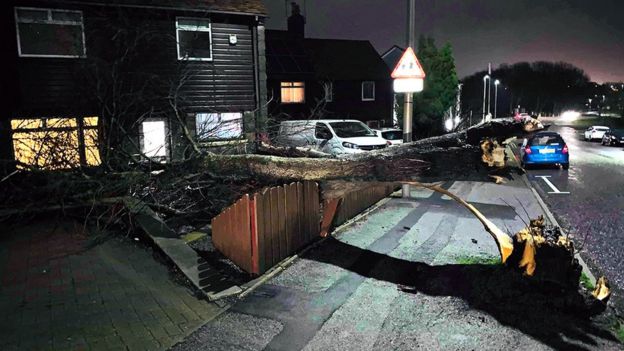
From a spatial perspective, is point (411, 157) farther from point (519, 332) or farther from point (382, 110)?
point (382, 110)

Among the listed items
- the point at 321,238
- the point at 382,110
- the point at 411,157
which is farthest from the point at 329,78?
the point at 411,157

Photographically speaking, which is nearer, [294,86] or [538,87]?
[294,86]

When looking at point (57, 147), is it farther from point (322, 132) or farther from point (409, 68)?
point (322, 132)

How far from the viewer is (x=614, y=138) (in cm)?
3117

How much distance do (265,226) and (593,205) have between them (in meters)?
9.08

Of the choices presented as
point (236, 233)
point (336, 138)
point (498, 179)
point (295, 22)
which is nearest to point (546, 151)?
point (336, 138)

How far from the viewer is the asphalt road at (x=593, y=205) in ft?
23.4

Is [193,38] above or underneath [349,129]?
above

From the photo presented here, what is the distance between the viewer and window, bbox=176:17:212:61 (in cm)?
1514

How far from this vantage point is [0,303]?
4.97m

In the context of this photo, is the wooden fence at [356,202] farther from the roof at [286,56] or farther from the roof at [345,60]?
the roof at [345,60]

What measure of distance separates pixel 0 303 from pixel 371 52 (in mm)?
33864

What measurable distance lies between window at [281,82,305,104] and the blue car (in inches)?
633

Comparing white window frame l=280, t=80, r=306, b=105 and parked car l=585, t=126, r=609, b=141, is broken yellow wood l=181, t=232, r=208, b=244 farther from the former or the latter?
parked car l=585, t=126, r=609, b=141
